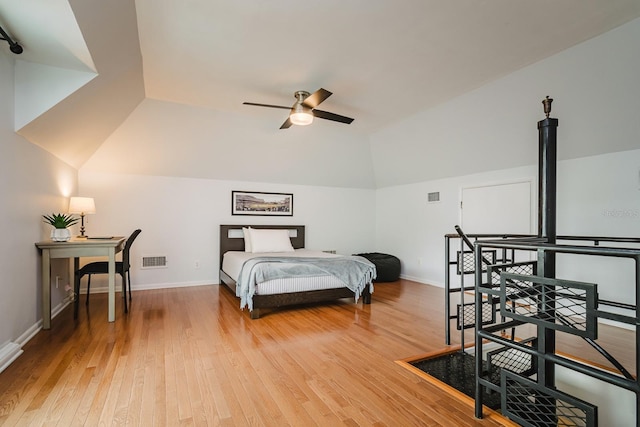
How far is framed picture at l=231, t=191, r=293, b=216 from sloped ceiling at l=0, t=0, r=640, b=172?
231cm

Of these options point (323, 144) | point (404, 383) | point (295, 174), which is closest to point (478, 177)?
point (323, 144)

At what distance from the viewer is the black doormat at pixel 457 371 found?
85.4 inches

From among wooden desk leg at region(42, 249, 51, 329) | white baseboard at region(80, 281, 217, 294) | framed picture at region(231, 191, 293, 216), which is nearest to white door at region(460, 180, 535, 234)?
framed picture at region(231, 191, 293, 216)

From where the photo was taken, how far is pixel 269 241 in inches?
219

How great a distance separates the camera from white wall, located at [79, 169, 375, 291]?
502cm

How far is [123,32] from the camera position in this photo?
253cm

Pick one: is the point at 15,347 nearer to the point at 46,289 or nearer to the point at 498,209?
the point at 46,289

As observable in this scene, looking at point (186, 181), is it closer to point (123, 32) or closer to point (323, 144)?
point (323, 144)

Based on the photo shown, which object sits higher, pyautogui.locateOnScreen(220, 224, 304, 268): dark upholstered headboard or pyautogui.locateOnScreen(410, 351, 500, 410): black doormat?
pyautogui.locateOnScreen(220, 224, 304, 268): dark upholstered headboard

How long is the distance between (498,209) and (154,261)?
5.48 m

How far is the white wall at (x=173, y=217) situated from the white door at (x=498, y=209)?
9.82ft

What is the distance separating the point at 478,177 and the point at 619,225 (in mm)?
1885

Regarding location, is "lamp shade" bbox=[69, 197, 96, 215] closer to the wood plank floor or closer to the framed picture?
the wood plank floor

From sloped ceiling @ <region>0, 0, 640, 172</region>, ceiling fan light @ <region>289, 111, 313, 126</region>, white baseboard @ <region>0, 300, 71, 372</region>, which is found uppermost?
sloped ceiling @ <region>0, 0, 640, 172</region>
